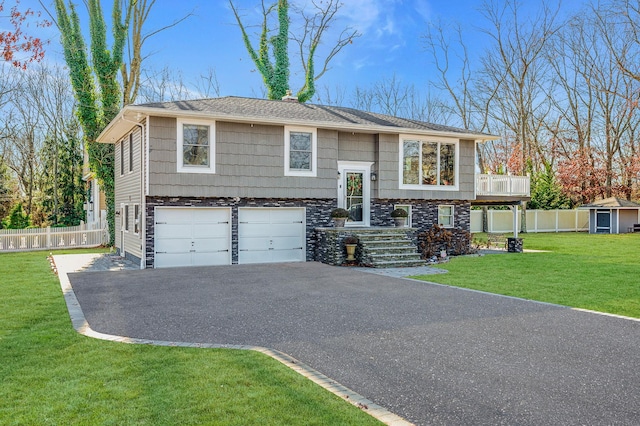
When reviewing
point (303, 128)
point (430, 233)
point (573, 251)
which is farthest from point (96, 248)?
point (573, 251)

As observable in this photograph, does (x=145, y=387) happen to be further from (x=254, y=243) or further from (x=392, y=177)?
(x=392, y=177)

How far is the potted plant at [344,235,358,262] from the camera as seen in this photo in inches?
598

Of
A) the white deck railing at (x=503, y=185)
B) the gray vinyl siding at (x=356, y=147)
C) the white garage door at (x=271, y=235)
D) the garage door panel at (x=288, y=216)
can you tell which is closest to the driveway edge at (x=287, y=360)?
the white garage door at (x=271, y=235)

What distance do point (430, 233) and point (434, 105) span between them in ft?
79.6

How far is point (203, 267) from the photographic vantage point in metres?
14.3

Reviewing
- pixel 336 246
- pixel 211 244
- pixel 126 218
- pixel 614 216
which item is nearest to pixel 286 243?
pixel 336 246

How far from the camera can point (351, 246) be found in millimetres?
15188

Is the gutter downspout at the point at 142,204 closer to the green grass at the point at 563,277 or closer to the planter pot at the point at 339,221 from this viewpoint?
the planter pot at the point at 339,221

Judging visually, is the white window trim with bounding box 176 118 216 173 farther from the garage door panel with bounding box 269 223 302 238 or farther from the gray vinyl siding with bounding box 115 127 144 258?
the garage door panel with bounding box 269 223 302 238

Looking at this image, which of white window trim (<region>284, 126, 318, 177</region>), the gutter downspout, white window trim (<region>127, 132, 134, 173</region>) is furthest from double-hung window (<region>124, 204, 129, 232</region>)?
white window trim (<region>284, 126, 318, 177</region>)

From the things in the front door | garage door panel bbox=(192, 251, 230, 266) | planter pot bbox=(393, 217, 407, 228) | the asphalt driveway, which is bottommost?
the asphalt driveway

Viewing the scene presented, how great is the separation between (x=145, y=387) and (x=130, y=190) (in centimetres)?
1309

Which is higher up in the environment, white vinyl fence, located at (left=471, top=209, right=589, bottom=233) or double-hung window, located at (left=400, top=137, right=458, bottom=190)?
double-hung window, located at (left=400, top=137, right=458, bottom=190)

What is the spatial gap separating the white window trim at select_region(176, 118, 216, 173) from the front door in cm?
442
